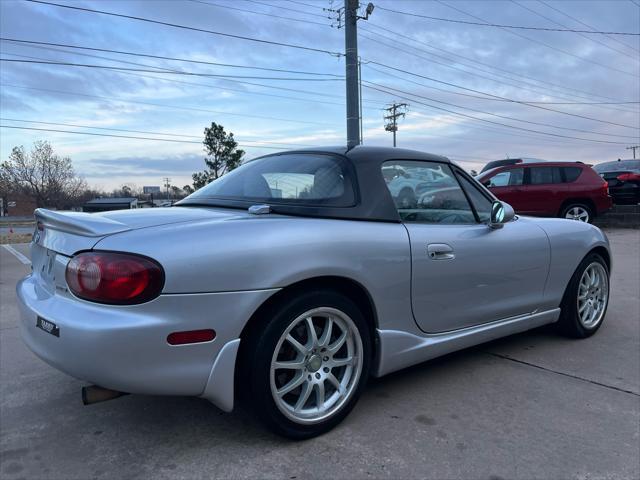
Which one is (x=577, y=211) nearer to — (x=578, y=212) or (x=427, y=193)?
(x=578, y=212)

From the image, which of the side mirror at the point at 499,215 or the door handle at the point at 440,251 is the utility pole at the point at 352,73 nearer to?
the side mirror at the point at 499,215

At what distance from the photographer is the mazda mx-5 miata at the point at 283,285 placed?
79.7 inches

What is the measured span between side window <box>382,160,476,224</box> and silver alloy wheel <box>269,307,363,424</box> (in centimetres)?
80

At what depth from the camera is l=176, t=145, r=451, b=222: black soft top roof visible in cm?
260

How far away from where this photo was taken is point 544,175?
12109mm

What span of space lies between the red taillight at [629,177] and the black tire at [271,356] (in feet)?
50.2

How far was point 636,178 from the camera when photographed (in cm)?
1468

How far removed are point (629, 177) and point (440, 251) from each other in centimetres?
1469

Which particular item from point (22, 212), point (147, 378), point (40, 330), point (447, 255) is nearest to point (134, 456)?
point (147, 378)

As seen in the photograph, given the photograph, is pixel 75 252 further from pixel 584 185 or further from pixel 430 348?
pixel 584 185

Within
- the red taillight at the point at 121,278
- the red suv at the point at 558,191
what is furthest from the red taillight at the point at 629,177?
the red taillight at the point at 121,278

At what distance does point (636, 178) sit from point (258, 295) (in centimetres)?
1588

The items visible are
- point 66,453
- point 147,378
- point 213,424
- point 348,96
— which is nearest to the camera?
point 147,378

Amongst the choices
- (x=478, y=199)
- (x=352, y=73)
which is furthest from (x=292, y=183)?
(x=352, y=73)
